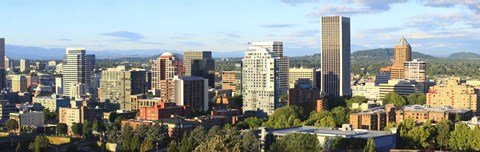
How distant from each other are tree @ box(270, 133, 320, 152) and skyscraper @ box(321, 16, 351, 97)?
188ft

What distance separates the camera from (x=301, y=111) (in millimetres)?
58844

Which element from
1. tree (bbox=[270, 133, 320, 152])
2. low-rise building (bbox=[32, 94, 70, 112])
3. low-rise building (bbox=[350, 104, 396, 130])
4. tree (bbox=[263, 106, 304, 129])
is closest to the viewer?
tree (bbox=[270, 133, 320, 152])

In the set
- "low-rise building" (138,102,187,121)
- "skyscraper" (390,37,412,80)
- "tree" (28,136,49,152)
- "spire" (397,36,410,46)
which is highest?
"spire" (397,36,410,46)

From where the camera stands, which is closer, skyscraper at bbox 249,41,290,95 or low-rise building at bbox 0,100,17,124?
low-rise building at bbox 0,100,17,124

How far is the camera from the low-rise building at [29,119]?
58.7 m

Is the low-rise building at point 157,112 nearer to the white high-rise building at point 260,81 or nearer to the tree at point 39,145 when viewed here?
the white high-rise building at point 260,81

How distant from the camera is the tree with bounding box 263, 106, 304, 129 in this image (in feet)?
169

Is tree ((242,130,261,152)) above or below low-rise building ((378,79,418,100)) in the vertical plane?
below

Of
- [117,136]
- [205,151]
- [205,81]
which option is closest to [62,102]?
[205,81]

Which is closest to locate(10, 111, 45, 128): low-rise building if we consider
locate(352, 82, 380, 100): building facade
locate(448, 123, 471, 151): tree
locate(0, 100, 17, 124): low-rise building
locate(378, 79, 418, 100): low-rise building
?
locate(0, 100, 17, 124): low-rise building

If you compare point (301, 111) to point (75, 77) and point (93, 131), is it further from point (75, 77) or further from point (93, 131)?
point (75, 77)

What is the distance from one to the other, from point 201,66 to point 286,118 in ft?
145

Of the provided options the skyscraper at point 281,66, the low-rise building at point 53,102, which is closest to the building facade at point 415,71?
the skyscraper at point 281,66

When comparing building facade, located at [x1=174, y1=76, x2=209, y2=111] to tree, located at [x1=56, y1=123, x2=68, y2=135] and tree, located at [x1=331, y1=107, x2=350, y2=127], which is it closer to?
tree, located at [x1=56, y1=123, x2=68, y2=135]
